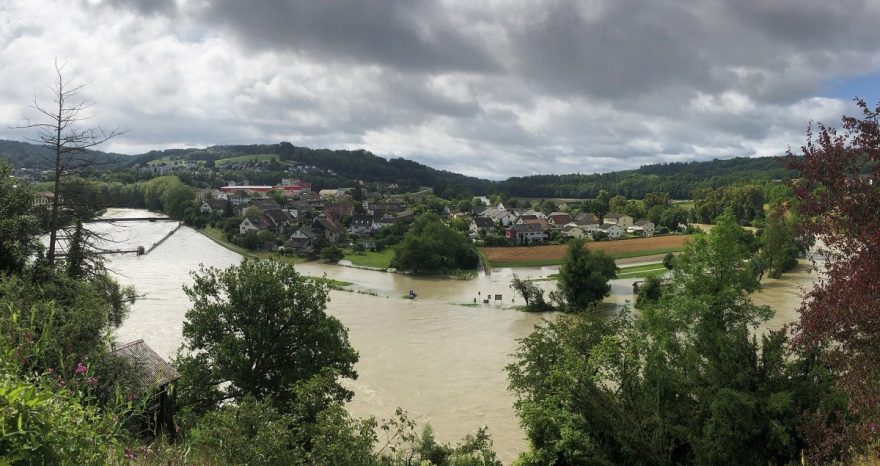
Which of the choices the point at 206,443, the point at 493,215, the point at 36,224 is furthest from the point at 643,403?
the point at 493,215

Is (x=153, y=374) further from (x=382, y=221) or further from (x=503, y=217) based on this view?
(x=503, y=217)

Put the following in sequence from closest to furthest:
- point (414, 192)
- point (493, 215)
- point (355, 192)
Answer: point (493, 215), point (355, 192), point (414, 192)

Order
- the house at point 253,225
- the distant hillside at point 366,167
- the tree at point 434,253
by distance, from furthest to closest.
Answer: the distant hillside at point 366,167, the house at point 253,225, the tree at point 434,253

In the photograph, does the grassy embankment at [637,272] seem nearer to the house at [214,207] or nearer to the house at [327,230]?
the house at [327,230]

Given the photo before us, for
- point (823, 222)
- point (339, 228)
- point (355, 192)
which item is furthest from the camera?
point (355, 192)

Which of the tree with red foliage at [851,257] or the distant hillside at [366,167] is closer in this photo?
the tree with red foliage at [851,257]

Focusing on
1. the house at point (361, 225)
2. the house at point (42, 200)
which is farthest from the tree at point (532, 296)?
the house at point (361, 225)

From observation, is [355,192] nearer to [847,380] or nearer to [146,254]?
[146,254]
